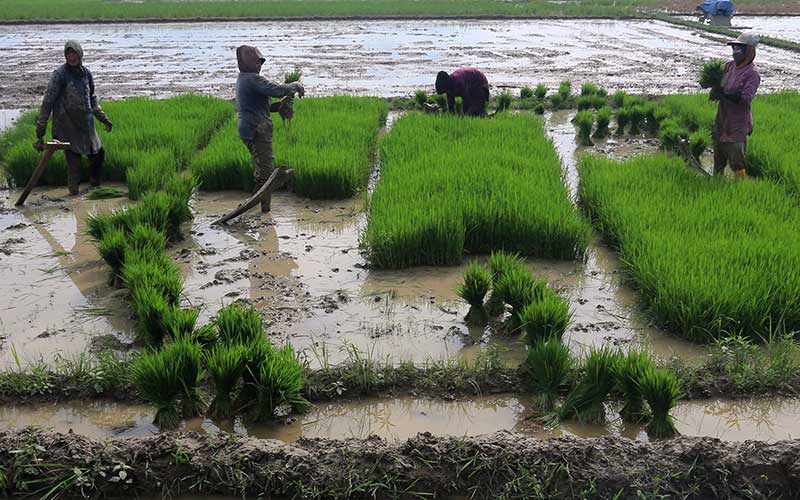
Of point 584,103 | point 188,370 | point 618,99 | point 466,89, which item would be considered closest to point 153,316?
point 188,370

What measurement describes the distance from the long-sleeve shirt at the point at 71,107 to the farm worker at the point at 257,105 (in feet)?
4.53

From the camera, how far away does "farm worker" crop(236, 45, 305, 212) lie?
5.46 meters

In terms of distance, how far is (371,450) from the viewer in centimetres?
264

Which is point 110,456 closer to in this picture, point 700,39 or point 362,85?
point 362,85

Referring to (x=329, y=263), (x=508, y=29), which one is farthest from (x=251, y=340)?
(x=508, y=29)

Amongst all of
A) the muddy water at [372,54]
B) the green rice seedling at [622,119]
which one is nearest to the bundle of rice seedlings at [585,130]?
the green rice seedling at [622,119]

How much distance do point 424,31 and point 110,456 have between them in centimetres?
1950

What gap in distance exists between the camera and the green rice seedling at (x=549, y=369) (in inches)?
124

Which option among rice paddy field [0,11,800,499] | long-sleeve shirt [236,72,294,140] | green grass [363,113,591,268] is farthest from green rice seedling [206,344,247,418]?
long-sleeve shirt [236,72,294,140]

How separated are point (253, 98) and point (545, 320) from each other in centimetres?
318

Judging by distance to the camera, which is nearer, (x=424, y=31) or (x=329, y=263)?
(x=329, y=263)

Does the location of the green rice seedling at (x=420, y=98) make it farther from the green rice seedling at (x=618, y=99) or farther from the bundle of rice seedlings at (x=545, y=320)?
the bundle of rice seedlings at (x=545, y=320)

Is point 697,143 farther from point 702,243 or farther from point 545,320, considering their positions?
point 545,320

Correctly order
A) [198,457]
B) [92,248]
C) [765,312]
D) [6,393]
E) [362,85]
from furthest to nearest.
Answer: [362,85], [92,248], [765,312], [6,393], [198,457]
